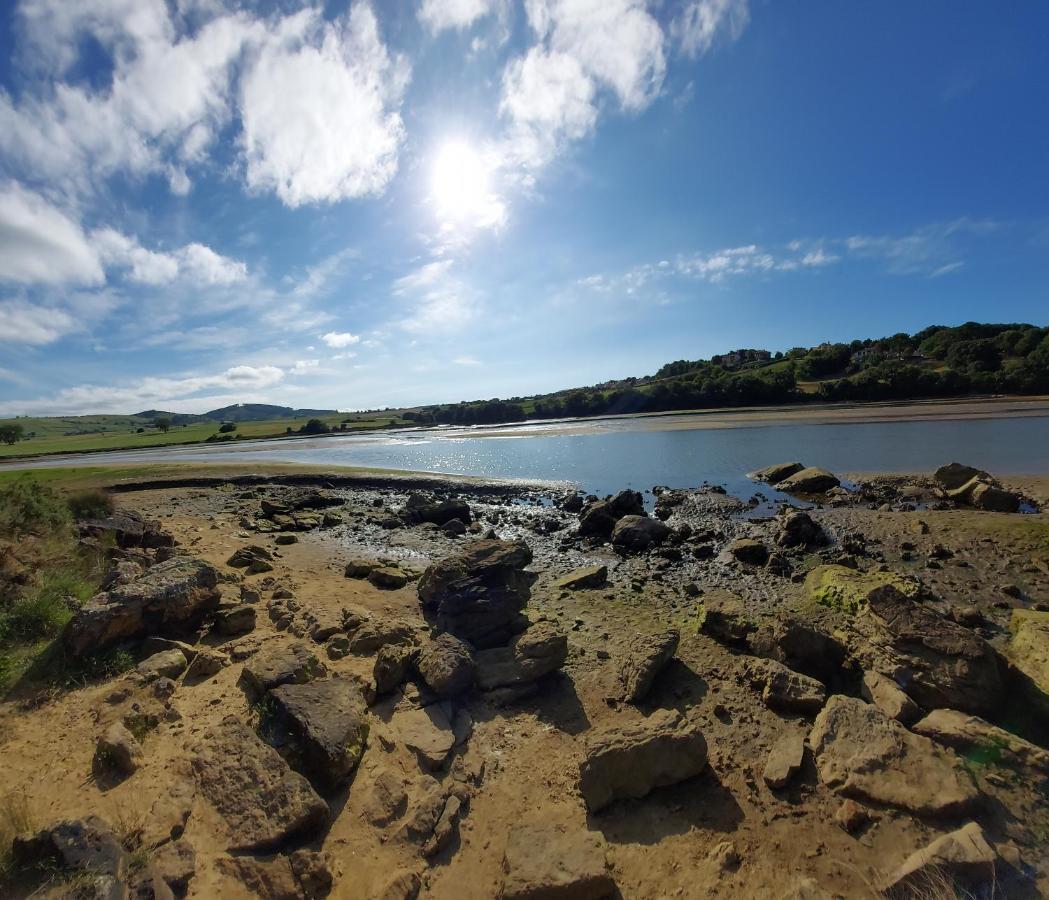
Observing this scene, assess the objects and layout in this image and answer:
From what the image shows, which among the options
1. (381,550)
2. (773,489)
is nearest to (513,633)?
(381,550)

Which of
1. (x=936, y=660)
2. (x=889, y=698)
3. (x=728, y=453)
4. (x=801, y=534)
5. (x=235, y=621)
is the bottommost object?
(x=728, y=453)

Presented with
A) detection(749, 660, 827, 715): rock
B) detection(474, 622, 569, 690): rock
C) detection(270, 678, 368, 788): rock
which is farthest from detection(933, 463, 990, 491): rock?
detection(270, 678, 368, 788): rock

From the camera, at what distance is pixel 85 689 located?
7.04 metres

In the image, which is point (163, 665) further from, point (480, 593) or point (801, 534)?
point (801, 534)

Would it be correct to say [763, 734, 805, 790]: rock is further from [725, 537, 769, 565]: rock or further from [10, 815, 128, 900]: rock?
[725, 537, 769, 565]: rock

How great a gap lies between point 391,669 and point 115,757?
335 centimetres

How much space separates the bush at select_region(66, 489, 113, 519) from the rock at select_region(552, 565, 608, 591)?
60.2 feet

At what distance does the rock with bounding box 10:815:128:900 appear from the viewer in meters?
3.98

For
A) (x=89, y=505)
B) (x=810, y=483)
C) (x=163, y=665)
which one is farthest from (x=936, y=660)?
(x=89, y=505)

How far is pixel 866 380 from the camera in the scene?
78375 mm

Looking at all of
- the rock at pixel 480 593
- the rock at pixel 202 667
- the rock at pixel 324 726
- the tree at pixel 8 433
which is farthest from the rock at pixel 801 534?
the tree at pixel 8 433

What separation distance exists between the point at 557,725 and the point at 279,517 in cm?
1887

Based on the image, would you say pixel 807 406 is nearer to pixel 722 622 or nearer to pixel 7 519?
pixel 722 622

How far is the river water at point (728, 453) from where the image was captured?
2828 cm
